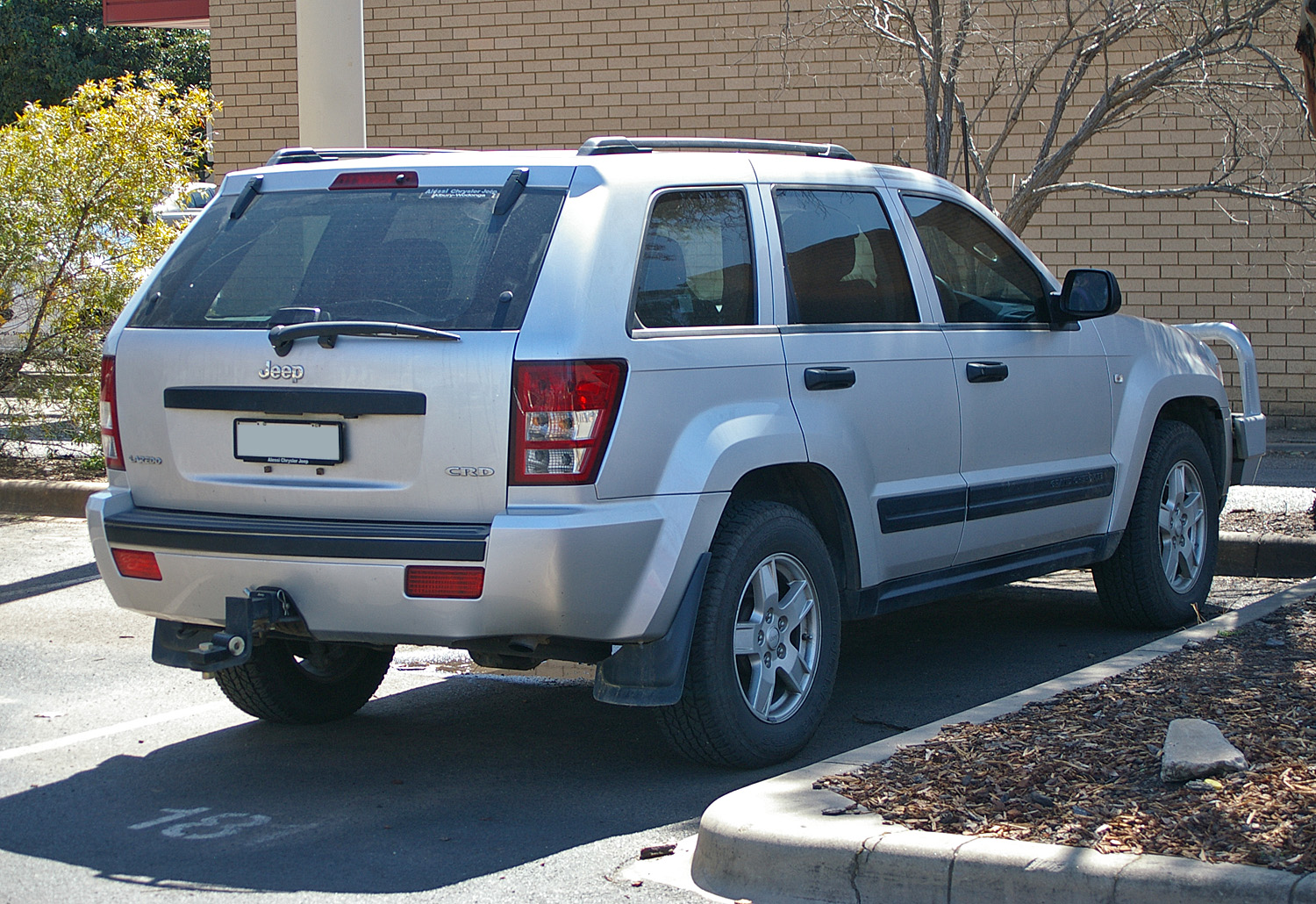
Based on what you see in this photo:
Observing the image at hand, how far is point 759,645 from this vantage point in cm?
491

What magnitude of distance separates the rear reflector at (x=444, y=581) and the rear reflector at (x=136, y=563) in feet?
3.00

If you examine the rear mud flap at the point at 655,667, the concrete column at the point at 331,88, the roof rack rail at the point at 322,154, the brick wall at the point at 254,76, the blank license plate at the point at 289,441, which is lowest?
the rear mud flap at the point at 655,667

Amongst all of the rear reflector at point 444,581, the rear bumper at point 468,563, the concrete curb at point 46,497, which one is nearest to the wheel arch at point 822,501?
the rear bumper at point 468,563

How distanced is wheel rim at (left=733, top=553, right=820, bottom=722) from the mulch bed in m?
0.57

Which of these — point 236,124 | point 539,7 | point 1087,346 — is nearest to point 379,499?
point 1087,346

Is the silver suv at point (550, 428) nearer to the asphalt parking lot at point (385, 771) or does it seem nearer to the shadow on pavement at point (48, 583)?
the asphalt parking lot at point (385, 771)

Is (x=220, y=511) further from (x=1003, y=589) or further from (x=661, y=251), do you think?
(x=1003, y=589)

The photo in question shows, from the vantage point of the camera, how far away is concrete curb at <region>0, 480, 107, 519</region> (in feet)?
34.8

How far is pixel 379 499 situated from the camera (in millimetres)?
4441

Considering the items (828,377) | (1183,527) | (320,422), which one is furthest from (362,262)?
(1183,527)

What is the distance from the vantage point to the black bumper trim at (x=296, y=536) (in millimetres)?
4336

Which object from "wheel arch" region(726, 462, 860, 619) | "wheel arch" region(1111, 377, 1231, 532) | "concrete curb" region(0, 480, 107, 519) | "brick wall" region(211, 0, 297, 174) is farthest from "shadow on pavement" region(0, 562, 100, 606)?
"brick wall" region(211, 0, 297, 174)

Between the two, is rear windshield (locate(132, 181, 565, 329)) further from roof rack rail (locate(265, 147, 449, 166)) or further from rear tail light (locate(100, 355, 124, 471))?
roof rack rail (locate(265, 147, 449, 166))

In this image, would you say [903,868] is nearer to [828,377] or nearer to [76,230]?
[828,377]
